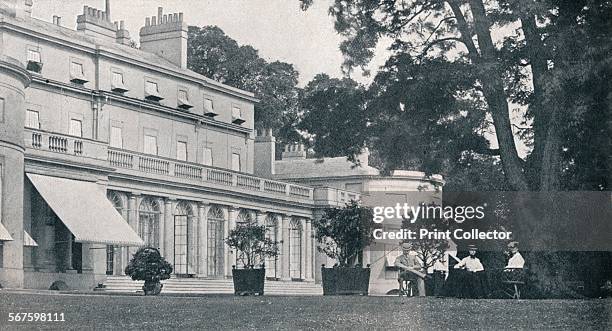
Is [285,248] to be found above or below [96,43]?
below

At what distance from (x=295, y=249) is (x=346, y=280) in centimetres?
2678

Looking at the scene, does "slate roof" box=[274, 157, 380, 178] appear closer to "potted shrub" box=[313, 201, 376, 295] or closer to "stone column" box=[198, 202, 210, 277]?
"stone column" box=[198, 202, 210, 277]

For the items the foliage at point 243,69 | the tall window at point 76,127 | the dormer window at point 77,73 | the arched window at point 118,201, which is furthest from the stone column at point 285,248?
the dormer window at point 77,73

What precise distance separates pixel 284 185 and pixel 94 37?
11.3 meters

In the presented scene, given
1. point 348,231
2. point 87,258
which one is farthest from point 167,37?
point 348,231

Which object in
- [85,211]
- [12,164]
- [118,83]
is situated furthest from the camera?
[118,83]

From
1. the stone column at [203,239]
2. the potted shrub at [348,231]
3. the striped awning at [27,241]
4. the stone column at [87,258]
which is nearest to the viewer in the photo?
the potted shrub at [348,231]

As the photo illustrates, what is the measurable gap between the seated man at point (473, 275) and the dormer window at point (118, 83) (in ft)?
81.7

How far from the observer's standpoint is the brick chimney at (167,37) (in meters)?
50.7

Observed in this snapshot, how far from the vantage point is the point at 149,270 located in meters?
28.4

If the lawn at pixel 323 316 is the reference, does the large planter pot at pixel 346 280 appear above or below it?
above

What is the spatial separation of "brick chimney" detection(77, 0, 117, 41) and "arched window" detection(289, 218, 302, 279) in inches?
480

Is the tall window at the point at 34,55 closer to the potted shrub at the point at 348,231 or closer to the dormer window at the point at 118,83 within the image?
the dormer window at the point at 118,83

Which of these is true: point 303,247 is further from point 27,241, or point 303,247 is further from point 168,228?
point 27,241
